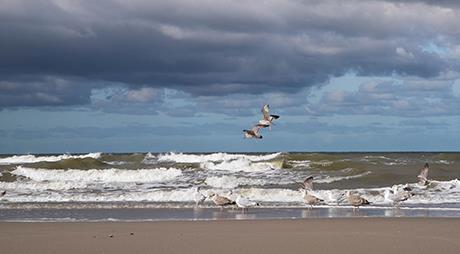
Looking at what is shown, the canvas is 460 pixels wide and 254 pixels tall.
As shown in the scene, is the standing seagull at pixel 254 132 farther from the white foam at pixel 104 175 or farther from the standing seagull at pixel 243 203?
the white foam at pixel 104 175

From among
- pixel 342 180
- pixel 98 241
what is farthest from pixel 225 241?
pixel 342 180

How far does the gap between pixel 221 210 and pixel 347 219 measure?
16.0 ft

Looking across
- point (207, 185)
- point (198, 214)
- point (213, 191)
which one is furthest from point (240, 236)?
point (207, 185)

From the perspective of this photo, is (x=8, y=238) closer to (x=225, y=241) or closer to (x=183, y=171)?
(x=225, y=241)

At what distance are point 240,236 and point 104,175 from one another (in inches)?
876

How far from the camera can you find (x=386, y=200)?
18703 mm

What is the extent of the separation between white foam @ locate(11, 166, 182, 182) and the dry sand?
16.4 metres

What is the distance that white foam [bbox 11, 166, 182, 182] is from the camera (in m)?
30.9

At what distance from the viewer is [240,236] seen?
1121 centimetres

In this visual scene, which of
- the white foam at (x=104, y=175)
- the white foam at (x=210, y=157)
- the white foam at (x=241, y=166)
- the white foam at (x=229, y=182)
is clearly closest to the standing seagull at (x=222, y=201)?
the white foam at (x=229, y=182)

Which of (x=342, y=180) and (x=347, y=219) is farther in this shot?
(x=342, y=180)

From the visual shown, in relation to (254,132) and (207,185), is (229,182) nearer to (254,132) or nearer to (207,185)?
(207,185)

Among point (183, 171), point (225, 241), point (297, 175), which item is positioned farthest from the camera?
point (183, 171)

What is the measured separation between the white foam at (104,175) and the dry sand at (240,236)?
16.4 meters
